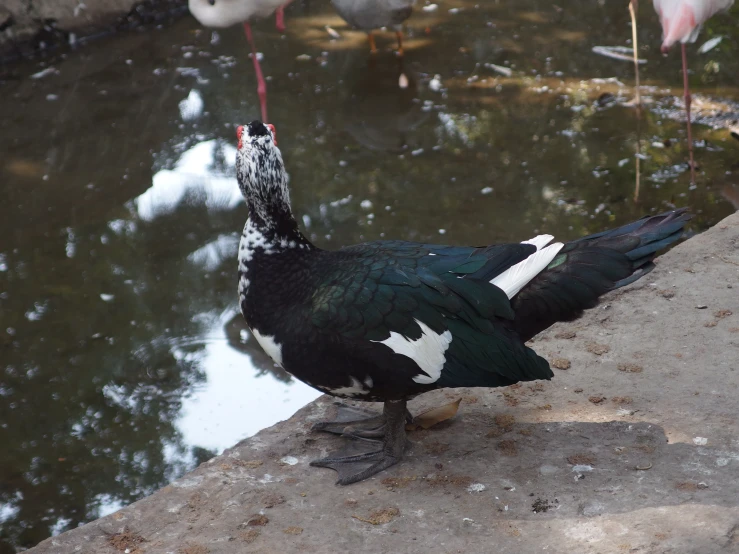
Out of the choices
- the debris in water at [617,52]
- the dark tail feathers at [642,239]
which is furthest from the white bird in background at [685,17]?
the dark tail feathers at [642,239]

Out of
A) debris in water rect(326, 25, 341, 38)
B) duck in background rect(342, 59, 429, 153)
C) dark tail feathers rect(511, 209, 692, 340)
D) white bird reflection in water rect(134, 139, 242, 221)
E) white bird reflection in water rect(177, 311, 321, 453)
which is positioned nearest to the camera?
dark tail feathers rect(511, 209, 692, 340)

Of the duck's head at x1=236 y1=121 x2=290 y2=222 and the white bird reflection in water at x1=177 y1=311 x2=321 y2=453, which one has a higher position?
the duck's head at x1=236 y1=121 x2=290 y2=222

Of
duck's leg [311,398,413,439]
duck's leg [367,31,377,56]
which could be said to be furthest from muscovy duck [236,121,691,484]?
duck's leg [367,31,377,56]

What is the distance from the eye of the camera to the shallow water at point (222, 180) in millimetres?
3590

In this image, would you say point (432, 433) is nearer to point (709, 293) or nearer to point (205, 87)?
point (709, 293)

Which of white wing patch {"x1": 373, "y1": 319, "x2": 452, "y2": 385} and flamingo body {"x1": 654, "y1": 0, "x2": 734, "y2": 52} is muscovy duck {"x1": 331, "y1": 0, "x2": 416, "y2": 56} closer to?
flamingo body {"x1": 654, "y1": 0, "x2": 734, "y2": 52}

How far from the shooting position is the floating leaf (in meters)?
2.91

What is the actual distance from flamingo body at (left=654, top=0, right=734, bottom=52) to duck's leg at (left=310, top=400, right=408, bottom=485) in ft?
10.2

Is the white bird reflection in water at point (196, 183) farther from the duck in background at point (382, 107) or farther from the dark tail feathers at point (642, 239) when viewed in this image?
the dark tail feathers at point (642, 239)

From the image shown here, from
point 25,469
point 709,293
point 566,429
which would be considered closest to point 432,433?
point 566,429

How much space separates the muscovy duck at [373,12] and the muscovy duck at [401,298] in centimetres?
366

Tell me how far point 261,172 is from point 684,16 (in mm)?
3145

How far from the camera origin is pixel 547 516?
7.96 feet

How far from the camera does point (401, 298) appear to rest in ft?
8.30
